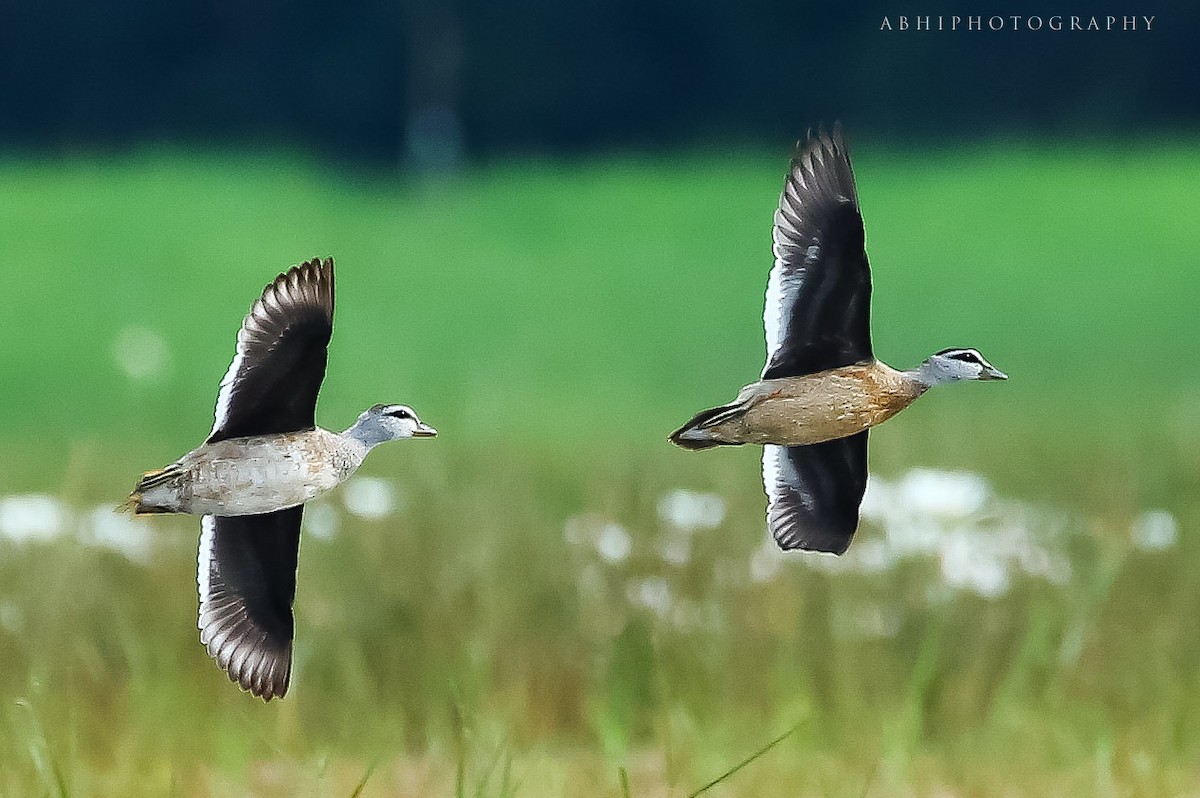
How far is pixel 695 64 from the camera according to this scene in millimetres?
1626

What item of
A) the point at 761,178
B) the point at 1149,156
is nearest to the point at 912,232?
the point at 761,178

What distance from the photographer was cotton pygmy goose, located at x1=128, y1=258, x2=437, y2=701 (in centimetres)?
117

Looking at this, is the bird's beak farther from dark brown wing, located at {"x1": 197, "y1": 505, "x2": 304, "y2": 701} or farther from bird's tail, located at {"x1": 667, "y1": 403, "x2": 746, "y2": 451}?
dark brown wing, located at {"x1": 197, "y1": 505, "x2": 304, "y2": 701}

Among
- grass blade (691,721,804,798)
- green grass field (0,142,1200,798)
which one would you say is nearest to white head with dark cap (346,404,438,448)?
green grass field (0,142,1200,798)

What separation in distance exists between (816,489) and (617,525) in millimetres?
225

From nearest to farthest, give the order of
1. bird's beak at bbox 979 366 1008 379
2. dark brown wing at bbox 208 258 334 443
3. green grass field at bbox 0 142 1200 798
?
dark brown wing at bbox 208 258 334 443
bird's beak at bbox 979 366 1008 379
green grass field at bbox 0 142 1200 798

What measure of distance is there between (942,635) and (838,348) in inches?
13.7

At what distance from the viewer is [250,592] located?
127 centimetres

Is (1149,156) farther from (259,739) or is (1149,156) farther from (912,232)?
(259,739)

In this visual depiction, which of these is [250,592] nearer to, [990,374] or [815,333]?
[815,333]

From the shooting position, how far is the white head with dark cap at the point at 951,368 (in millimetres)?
1252

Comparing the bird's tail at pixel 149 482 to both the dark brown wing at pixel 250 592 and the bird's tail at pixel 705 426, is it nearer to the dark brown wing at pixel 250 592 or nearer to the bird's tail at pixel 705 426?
the dark brown wing at pixel 250 592

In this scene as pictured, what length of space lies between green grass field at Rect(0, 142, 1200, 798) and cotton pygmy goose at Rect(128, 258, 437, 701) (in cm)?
16

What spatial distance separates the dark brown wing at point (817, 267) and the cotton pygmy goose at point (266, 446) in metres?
0.28
